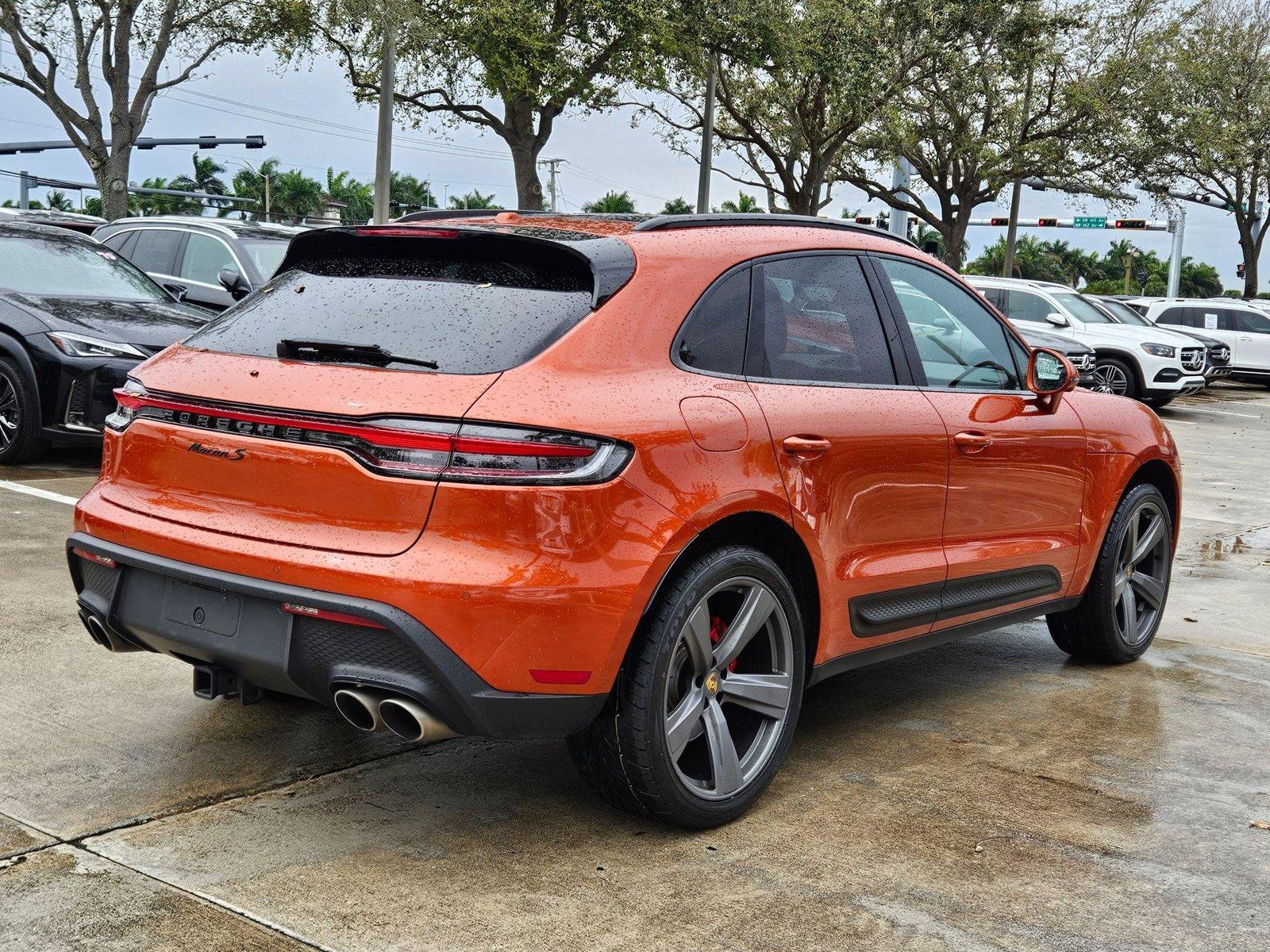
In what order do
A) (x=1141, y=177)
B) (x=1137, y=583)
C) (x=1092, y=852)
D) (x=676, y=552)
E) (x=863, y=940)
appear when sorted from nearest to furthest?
1. (x=863, y=940)
2. (x=676, y=552)
3. (x=1092, y=852)
4. (x=1137, y=583)
5. (x=1141, y=177)

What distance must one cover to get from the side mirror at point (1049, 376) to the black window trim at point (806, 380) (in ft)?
2.60

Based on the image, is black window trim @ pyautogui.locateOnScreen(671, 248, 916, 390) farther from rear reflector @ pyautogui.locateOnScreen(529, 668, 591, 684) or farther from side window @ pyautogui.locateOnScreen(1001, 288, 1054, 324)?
side window @ pyautogui.locateOnScreen(1001, 288, 1054, 324)

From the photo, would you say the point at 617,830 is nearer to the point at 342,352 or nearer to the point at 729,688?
the point at 729,688

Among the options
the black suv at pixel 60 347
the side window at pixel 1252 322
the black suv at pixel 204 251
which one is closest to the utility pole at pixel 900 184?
the side window at pixel 1252 322

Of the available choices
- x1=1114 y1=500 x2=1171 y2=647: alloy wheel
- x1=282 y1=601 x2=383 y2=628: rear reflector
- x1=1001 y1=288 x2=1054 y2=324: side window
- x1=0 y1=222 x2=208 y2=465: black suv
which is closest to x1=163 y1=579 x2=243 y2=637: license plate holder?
x1=282 y1=601 x2=383 y2=628: rear reflector

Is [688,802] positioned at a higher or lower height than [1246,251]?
lower

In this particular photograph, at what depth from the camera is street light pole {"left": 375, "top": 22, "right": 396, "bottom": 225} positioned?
20.0m

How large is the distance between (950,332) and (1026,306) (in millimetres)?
16992

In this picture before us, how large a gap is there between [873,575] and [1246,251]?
141ft

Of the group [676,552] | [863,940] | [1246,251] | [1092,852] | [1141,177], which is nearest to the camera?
[863,940]

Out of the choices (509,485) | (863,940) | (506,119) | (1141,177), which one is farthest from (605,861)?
(1141,177)

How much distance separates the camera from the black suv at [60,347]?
30.1 feet

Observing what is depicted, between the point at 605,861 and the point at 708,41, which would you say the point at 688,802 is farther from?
the point at 708,41

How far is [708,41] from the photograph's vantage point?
86.8ft
